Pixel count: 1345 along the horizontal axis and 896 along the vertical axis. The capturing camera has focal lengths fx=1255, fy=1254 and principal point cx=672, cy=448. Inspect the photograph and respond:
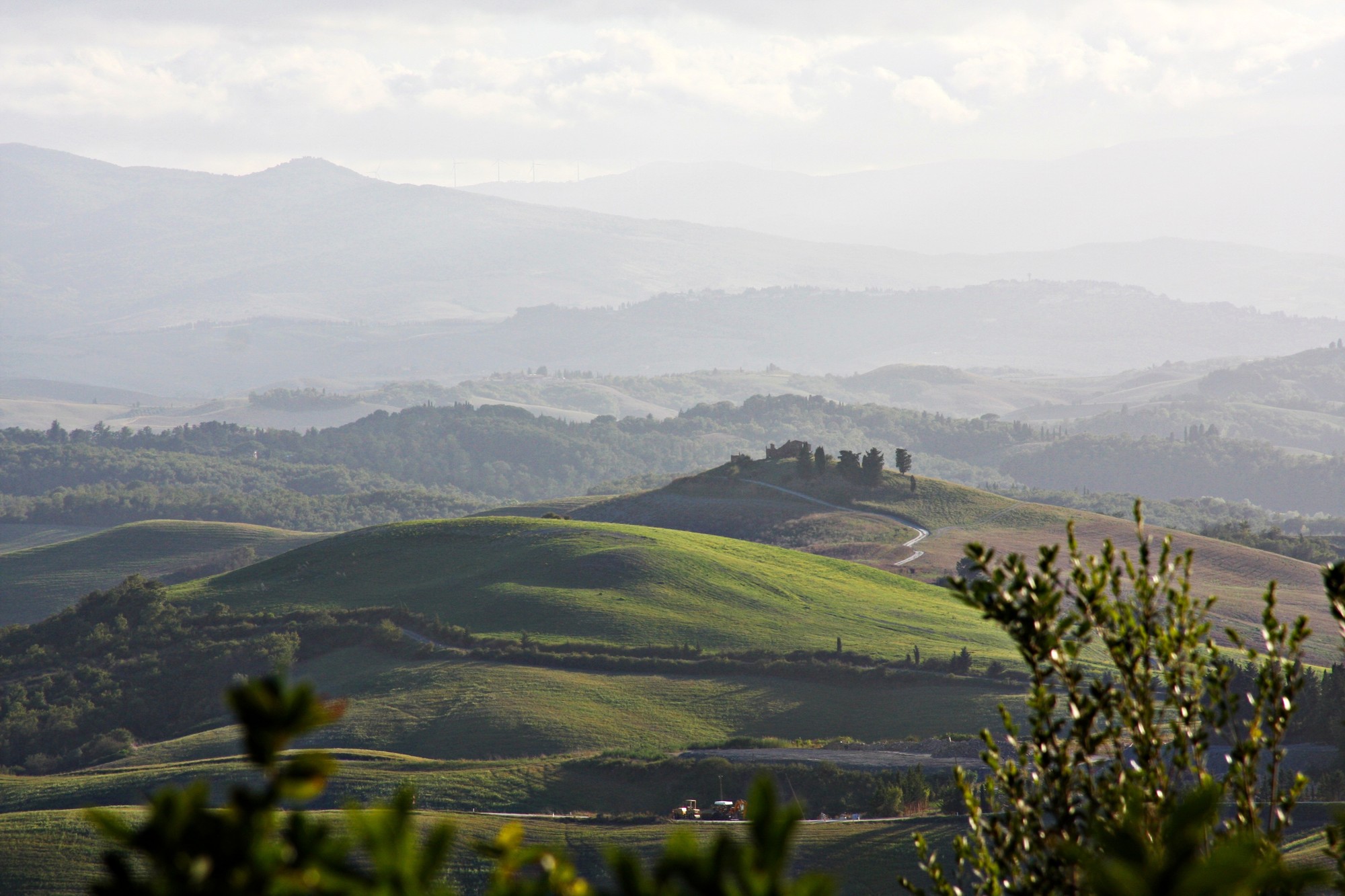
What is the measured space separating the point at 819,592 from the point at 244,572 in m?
32.9

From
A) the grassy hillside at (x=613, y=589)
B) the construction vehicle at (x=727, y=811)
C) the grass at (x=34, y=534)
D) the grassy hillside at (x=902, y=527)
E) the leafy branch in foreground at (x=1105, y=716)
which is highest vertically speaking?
the leafy branch in foreground at (x=1105, y=716)

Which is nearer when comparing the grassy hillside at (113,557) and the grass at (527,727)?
the grass at (527,727)

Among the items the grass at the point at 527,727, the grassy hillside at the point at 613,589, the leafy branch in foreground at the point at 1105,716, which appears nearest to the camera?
the leafy branch in foreground at the point at 1105,716

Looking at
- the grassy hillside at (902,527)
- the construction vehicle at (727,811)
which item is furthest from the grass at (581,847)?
the grassy hillside at (902,527)

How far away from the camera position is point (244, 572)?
7181 centimetres

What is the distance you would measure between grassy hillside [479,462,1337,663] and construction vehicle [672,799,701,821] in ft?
130

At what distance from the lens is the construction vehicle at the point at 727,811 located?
3088 cm

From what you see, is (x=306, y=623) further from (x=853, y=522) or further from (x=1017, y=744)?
(x=1017, y=744)

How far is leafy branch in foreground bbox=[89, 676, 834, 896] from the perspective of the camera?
2480mm

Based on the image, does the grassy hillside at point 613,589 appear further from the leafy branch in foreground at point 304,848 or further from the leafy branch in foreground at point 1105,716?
the leafy branch in foreground at point 304,848

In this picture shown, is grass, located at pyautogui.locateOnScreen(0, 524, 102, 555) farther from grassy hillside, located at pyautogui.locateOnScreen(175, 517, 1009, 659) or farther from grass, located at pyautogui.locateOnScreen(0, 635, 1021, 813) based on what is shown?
grass, located at pyautogui.locateOnScreen(0, 635, 1021, 813)

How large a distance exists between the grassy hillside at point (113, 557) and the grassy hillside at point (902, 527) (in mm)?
29221

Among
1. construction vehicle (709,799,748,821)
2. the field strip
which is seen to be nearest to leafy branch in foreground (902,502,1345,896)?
construction vehicle (709,799,748,821)

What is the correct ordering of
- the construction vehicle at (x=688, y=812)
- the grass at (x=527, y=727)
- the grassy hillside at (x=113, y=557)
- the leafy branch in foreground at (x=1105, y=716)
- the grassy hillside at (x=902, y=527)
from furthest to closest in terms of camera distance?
the grassy hillside at (x=113, y=557)
the grassy hillside at (x=902, y=527)
the grass at (x=527, y=727)
the construction vehicle at (x=688, y=812)
the leafy branch in foreground at (x=1105, y=716)
